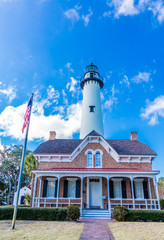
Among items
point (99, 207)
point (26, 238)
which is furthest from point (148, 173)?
point (26, 238)

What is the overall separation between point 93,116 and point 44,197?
12602 millimetres

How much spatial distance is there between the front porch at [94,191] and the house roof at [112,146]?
2.64 m

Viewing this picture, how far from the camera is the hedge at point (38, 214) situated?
11.2 m

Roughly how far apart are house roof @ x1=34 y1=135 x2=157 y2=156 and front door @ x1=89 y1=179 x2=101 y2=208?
3.84 metres

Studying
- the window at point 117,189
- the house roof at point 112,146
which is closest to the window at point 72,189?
the house roof at point 112,146

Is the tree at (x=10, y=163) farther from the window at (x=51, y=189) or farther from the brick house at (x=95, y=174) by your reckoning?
the window at (x=51, y=189)

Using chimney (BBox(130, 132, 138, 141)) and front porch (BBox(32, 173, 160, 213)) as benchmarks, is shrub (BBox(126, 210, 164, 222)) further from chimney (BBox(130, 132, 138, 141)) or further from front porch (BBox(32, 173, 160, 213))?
chimney (BBox(130, 132, 138, 141))

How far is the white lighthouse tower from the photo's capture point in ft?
77.1

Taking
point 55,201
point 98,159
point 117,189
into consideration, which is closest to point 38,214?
point 55,201

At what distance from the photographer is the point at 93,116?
23906 mm

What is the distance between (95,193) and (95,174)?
2502 mm

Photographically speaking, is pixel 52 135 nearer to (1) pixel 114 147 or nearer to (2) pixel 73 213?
(1) pixel 114 147

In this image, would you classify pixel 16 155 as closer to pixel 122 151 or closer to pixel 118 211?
pixel 122 151

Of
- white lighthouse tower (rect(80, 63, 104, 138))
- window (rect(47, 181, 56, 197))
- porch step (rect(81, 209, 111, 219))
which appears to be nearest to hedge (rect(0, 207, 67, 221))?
porch step (rect(81, 209, 111, 219))
